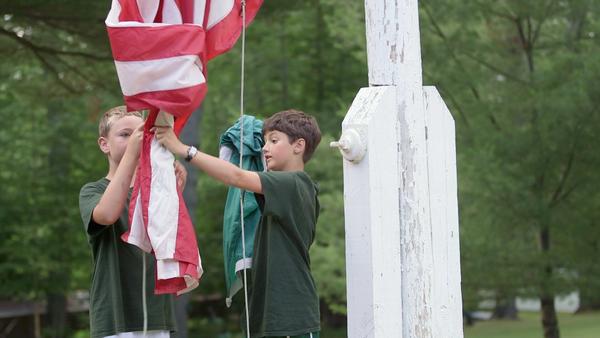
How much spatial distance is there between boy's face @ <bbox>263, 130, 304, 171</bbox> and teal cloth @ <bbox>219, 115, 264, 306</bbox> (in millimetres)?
153

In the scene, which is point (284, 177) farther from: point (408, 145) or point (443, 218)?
point (443, 218)

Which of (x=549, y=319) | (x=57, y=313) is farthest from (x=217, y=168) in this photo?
(x=57, y=313)

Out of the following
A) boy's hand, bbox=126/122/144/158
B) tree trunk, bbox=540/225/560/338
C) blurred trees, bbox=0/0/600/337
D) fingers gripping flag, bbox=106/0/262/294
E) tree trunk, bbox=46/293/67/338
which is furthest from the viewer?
tree trunk, bbox=46/293/67/338

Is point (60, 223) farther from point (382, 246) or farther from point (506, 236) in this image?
point (382, 246)

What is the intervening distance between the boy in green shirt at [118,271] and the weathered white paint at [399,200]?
67cm

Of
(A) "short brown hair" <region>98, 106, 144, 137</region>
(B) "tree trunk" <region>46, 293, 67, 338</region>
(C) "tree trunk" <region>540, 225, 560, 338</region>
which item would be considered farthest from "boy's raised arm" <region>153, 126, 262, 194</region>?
(B) "tree trunk" <region>46, 293, 67, 338</region>

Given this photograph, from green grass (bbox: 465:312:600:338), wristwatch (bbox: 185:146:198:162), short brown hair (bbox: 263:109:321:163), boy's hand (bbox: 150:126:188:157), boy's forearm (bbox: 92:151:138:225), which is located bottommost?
green grass (bbox: 465:312:600:338)

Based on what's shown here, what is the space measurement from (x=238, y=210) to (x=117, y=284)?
1.85ft

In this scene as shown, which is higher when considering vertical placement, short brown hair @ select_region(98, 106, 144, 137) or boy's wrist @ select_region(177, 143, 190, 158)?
short brown hair @ select_region(98, 106, 144, 137)

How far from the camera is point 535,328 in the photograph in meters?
17.1

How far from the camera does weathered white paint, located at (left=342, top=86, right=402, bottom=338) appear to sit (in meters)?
3.35

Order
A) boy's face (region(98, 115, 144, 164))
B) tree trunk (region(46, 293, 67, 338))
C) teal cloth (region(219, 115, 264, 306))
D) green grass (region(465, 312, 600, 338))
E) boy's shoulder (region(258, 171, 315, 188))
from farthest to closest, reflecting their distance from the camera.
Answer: tree trunk (region(46, 293, 67, 338)), green grass (region(465, 312, 600, 338)), teal cloth (region(219, 115, 264, 306)), boy's face (region(98, 115, 144, 164)), boy's shoulder (region(258, 171, 315, 188))

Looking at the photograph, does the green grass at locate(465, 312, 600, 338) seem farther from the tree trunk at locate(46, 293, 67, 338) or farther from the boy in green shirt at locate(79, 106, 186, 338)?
the boy in green shirt at locate(79, 106, 186, 338)

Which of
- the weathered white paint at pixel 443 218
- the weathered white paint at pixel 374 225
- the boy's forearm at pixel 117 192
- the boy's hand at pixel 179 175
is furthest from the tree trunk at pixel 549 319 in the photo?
the boy's forearm at pixel 117 192
